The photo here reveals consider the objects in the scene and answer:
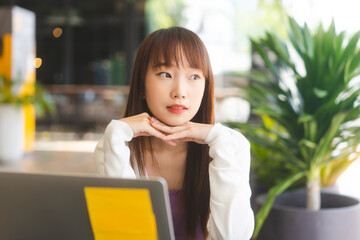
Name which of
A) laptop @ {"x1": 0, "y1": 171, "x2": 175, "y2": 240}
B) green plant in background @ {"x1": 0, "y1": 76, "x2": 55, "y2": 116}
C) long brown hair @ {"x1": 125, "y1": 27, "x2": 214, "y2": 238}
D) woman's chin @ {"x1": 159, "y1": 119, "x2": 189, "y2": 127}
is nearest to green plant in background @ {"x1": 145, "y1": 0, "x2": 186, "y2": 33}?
green plant in background @ {"x1": 0, "y1": 76, "x2": 55, "y2": 116}

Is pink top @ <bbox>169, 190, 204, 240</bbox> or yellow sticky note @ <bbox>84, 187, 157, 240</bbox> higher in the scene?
yellow sticky note @ <bbox>84, 187, 157, 240</bbox>

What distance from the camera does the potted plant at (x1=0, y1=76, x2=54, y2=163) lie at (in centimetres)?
530

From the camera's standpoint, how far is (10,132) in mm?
5406

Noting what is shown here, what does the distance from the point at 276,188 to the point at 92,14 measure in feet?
28.1

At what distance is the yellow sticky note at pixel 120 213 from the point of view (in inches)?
30.8

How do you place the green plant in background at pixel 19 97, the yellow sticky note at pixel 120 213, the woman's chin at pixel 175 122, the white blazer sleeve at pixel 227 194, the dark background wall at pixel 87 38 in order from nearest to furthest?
1. the yellow sticky note at pixel 120 213
2. the white blazer sleeve at pixel 227 194
3. the woman's chin at pixel 175 122
4. the green plant in background at pixel 19 97
5. the dark background wall at pixel 87 38

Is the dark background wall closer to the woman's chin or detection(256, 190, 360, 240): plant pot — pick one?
detection(256, 190, 360, 240): plant pot

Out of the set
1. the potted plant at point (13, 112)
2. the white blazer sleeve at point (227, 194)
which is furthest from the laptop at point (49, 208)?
the potted plant at point (13, 112)

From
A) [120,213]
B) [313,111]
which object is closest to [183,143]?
[120,213]

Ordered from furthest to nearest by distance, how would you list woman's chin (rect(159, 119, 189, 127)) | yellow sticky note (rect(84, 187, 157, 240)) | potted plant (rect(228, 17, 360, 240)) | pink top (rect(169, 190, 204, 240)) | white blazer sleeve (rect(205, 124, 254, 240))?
potted plant (rect(228, 17, 360, 240)), pink top (rect(169, 190, 204, 240)), woman's chin (rect(159, 119, 189, 127)), white blazer sleeve (rect(205, 124, 254, 240)), yellow sticky note (rect(84, 187, 157, 240))

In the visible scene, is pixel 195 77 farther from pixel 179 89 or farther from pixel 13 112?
pixel 13 112

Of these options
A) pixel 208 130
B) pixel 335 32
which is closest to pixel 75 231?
pixel 208 130

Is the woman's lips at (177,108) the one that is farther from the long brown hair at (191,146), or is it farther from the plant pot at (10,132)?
the plant pot at (10,132)

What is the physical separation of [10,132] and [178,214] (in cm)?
471
